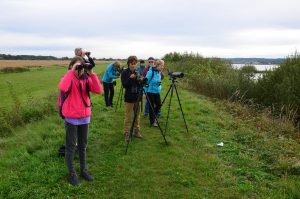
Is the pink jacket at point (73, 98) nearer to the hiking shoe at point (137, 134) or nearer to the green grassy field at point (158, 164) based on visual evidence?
the green grassy field at point (158, 164)

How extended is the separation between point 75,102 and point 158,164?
2506mm

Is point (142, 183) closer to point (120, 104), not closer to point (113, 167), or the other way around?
point (113, 167)

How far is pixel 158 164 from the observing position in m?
7.47

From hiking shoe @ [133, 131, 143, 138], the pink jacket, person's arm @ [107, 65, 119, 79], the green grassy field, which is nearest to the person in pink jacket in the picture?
the pink jacket

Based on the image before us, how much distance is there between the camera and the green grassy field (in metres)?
6.12

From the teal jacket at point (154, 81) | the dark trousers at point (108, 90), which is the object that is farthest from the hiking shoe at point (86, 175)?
the dark trousers at point (108, 90)

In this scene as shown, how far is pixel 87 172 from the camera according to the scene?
6.62 metres

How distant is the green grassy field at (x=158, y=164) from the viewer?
6125mm

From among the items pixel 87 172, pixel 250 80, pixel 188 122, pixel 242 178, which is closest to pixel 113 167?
pixel 87 172

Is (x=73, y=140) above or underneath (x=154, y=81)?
underneath

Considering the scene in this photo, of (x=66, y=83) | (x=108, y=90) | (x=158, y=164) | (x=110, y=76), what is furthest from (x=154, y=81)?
(x=66, y=83)

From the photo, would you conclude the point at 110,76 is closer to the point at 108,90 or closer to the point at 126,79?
the point at 108,90

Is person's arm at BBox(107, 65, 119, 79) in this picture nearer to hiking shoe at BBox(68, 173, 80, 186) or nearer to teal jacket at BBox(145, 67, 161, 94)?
teal jacket at BBox(145, 67, 161, 94)

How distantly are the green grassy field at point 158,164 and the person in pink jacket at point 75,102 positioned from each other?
0.75 meters
